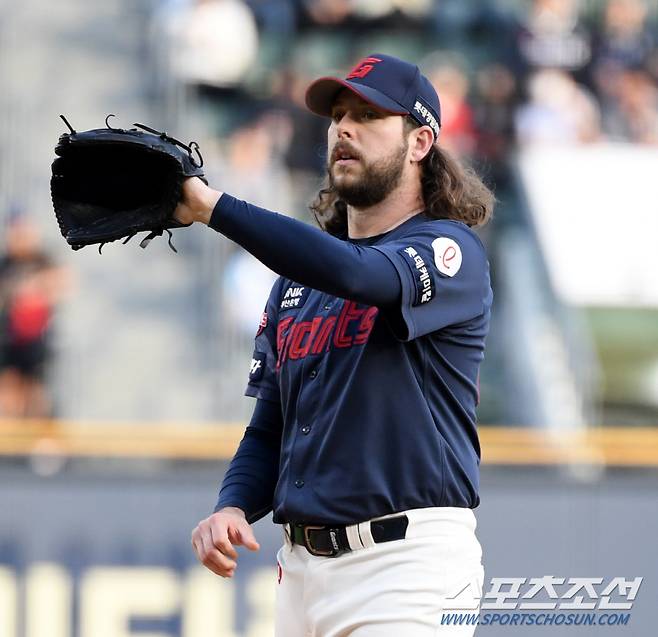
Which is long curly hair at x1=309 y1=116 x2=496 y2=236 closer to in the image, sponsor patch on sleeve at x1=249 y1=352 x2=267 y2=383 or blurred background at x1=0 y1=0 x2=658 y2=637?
sponsor patch on sleeve at x1=249 y1=352 x2=267 y2=383

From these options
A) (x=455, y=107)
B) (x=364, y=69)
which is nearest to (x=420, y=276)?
(x=364, y=69)

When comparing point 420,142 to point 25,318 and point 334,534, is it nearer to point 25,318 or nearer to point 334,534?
point 334,534

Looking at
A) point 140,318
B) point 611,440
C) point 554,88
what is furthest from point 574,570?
point 554,88

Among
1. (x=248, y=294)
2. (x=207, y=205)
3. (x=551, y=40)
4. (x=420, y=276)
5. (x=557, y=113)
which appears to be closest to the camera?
(x=207, y=205)

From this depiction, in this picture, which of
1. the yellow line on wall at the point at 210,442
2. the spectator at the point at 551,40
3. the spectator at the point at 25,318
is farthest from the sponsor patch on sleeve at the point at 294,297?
the spectator at the point at 551,40

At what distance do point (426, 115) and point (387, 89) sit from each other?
127 mm

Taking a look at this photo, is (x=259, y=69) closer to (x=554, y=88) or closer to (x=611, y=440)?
(x=554, y=88)

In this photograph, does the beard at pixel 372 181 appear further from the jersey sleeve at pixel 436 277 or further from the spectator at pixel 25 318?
the spectator at pixel 25 318

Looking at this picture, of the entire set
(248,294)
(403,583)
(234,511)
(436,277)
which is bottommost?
(403,583)

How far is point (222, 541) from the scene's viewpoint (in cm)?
296

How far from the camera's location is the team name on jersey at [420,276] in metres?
2.78

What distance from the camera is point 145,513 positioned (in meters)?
6.05

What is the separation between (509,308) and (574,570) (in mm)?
1771

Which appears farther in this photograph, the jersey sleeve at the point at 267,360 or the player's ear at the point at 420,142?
the jersey sleeve at the point at 267,360
